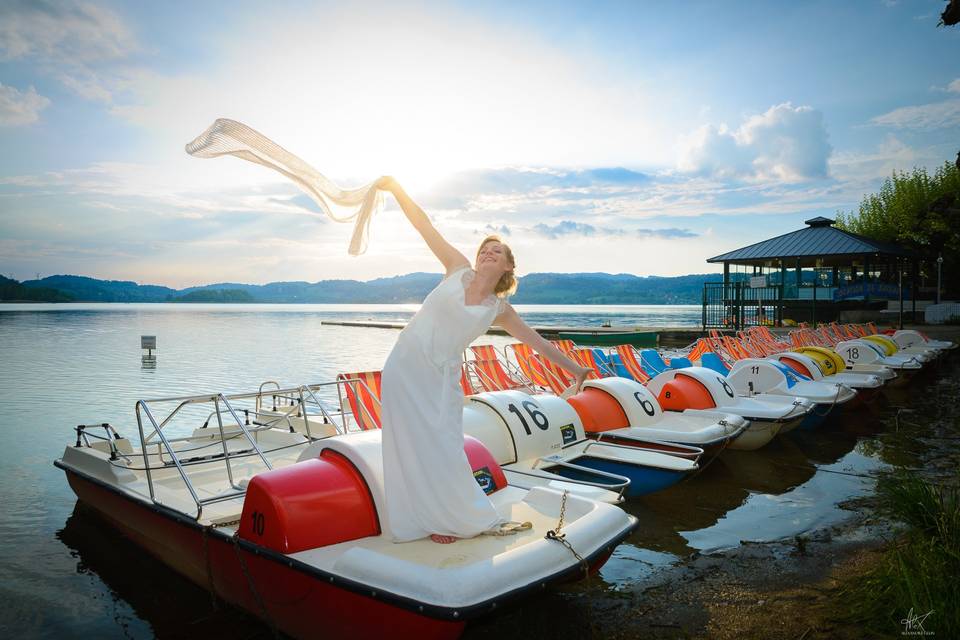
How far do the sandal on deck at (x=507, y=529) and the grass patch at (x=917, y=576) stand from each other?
2.31m

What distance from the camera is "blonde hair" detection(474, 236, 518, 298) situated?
4213 millimetres

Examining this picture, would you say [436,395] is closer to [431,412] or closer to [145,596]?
[431,412]

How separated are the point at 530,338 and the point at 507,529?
1.31m

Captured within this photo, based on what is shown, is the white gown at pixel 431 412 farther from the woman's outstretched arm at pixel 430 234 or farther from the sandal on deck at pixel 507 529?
the sandal on deck at pixel 507 529

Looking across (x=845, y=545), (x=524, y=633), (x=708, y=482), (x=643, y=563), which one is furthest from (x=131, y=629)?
(x=708, y=482)

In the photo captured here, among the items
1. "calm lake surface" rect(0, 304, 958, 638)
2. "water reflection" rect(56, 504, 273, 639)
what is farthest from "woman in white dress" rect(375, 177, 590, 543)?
"water reflection" rect(56, 504, 273, 639)

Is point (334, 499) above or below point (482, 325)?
below

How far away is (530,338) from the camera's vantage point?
459 cm

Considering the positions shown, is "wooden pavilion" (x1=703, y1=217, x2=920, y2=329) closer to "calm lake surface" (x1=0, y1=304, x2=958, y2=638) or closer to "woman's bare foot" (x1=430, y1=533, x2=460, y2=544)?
"calm lake surface" (x1=0, y1=304, x2=958, y2=638)

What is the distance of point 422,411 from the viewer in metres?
4.00

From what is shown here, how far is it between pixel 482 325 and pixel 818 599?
338cm

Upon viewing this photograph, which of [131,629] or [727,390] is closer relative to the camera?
[131,629]

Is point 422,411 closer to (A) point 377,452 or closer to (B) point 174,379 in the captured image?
(A) point 377,452

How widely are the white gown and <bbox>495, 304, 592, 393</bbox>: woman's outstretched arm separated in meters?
0.16
